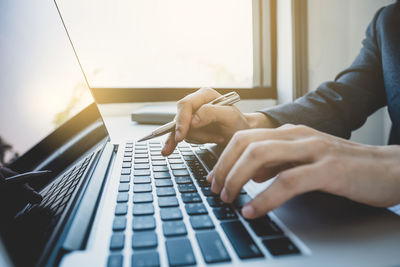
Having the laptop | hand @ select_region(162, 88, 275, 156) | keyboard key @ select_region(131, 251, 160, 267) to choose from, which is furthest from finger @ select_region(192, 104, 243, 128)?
keyboard key @ select_region(131, 251, 160, 267)

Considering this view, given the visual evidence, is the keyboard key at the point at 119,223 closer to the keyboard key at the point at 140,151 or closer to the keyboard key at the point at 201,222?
the keyboard key at the point at 201,222

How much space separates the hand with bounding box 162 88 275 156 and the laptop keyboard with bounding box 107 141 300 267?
100 mm

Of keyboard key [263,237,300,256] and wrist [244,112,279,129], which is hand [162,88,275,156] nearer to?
wrist [244,112,279,129]

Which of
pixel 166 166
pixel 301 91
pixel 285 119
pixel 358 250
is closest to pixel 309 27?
pixel 301 91

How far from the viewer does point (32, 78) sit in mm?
341

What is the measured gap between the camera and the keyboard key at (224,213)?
232mm

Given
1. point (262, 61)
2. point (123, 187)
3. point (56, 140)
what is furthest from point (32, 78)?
point (262, 61)

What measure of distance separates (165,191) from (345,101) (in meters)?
0.60

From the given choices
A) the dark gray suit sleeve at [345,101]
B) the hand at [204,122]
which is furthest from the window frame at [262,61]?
the hand at [204,122]

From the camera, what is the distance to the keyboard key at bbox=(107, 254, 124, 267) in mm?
169

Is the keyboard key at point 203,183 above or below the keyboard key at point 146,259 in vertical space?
below

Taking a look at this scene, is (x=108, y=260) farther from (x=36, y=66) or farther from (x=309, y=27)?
(x=309, y=27)

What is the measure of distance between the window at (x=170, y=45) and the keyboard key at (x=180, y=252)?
104cm

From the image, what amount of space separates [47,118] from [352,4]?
1.39m
